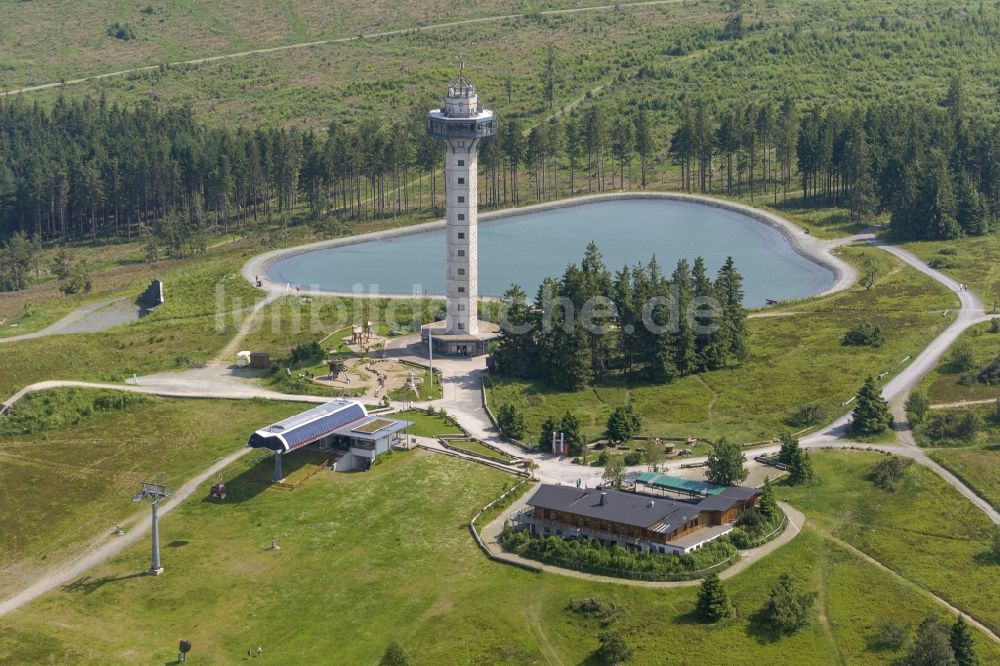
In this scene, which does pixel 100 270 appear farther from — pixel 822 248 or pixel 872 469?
pixel 872 469

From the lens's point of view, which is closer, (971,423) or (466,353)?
(971,423)

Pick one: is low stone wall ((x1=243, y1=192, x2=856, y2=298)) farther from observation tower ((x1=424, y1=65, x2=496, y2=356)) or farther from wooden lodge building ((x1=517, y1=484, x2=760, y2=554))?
wooden lodge building ((x1=517, y1=484, x2=760, y2=554))

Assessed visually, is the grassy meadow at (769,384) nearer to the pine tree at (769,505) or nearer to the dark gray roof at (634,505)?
the pine tree at (769,505)

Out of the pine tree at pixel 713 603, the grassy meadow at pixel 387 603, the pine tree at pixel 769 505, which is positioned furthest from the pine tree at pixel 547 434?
the pine tree at pixel 713 603

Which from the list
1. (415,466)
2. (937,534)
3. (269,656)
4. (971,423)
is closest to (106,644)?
(269,656)

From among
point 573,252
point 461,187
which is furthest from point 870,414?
point 573,252

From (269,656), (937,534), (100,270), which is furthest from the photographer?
(100,270)
